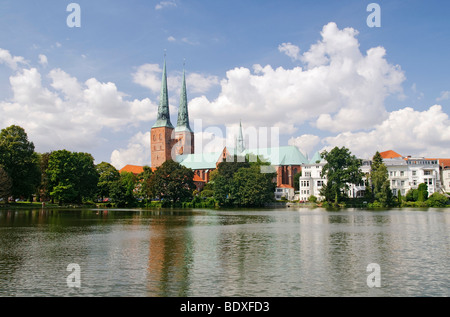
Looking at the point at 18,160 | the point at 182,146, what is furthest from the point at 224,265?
the point at 182,146

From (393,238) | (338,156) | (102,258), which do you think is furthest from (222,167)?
(102,258)

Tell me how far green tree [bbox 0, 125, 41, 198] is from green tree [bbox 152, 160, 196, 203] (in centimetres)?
2934

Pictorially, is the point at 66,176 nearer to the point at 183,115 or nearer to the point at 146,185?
the point at 146,185

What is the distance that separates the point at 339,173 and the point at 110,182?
163ft

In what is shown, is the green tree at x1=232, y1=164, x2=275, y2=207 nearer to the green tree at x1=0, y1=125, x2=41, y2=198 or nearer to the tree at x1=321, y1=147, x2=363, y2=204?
the tree at x1=321, y1=147, x2=363, y2=204

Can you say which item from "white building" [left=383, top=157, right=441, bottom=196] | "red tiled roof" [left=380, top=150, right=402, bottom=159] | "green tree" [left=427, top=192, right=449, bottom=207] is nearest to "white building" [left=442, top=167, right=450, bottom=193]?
"white building" [left=383, top=157, right=441, bottom=196]

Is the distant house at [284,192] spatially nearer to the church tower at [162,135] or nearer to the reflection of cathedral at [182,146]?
the reflection of cathedral at [182,146]

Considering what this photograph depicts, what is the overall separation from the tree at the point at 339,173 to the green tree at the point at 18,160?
56.1 meters

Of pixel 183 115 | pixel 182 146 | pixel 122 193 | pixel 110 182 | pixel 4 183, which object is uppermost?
pixel 183 115

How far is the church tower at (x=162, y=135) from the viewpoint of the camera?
5576 inches

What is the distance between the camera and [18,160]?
218 feet

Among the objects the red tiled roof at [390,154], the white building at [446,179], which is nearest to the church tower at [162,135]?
the red tiled roof at [390,154]
